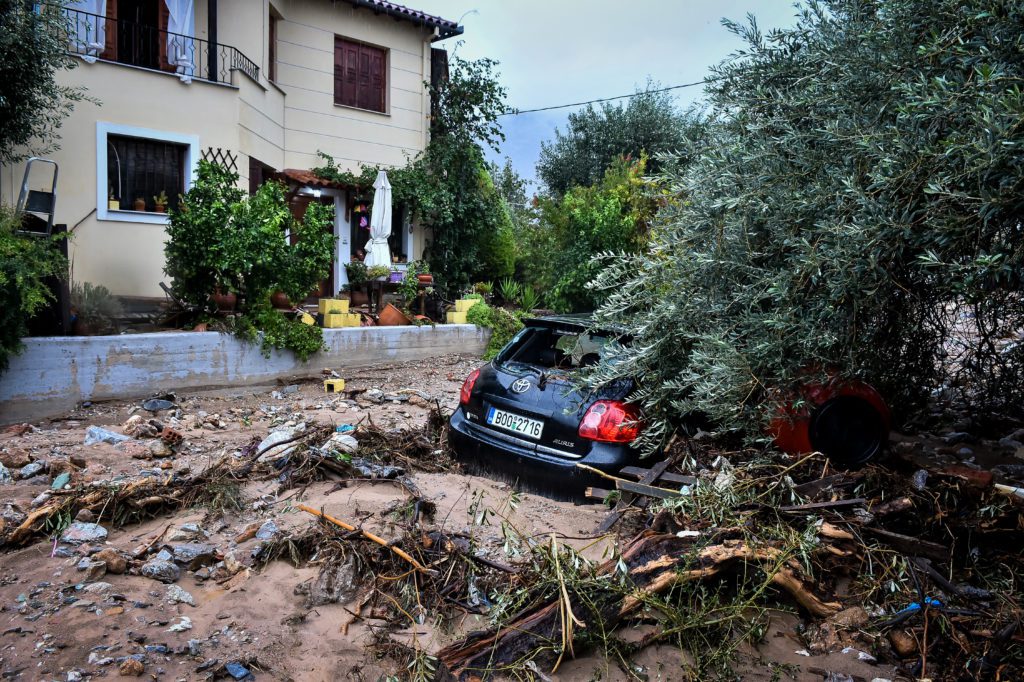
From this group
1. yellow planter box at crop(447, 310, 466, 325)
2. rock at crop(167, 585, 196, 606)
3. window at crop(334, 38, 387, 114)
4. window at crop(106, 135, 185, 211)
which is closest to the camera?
rock at crop(167, 585, 196, 606)

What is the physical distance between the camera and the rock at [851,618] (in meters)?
3.39

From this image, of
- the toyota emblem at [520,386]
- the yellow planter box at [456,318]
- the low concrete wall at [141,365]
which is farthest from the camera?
the yellow planter box at [456,318]

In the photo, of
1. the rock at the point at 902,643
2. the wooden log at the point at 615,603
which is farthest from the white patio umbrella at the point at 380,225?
the rock at the point at 902,643

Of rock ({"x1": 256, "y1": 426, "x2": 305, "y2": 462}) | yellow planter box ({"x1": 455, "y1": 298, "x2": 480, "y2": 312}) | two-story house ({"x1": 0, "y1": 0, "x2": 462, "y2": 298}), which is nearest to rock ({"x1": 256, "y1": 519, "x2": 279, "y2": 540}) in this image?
rock ({"x1": 256, "y1": 426, "x2": 305, "y2": 462})

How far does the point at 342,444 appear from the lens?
20.6 feet

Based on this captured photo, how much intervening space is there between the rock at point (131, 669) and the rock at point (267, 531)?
4.05ft

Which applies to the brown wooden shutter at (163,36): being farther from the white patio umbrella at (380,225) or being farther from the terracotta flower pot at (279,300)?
the terracotta flower pot at (279,300)

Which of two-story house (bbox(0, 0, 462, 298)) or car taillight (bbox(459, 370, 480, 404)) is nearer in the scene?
car taillight (bbox(459, 370, 480, 404))

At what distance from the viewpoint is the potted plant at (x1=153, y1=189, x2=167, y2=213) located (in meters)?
12.5

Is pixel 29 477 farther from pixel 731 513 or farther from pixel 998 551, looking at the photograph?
pixel 998 551

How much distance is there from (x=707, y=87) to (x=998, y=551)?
3.73m

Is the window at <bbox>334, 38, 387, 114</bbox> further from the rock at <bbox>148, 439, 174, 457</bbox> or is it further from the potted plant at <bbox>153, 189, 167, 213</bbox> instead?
the rock at <bbox>148, 439, 174, 457</bbox>

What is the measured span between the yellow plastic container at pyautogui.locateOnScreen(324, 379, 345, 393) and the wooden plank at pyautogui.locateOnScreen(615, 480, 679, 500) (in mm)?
6643

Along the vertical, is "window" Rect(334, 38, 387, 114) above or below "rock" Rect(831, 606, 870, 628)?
above
